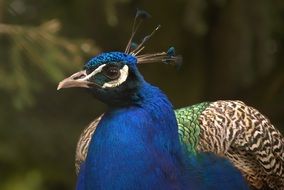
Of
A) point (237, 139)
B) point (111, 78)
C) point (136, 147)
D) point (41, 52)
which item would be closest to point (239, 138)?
point (237, 139)

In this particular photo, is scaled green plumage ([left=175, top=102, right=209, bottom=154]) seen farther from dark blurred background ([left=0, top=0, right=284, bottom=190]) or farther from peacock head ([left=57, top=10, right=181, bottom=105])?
dark blurred background ([left=0, top=0, right=284, bottom=190])

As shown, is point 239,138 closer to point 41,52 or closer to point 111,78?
point 111,78

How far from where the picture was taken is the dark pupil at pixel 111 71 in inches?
95.9

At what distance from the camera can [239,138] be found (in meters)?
2.94

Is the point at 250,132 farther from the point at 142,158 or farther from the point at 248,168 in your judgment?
the point at 142,158

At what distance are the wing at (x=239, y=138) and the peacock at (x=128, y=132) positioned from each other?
0.24 meters

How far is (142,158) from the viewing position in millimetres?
2500

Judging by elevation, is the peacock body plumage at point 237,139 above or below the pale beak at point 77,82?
below

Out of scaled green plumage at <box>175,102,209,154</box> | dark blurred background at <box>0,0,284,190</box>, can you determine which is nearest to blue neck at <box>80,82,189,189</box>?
scaled green plumage at <box>175,102,209,154</box>

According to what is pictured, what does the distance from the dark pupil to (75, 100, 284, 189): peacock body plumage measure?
43 centimetres

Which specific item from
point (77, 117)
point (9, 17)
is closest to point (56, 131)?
point (77, 117)

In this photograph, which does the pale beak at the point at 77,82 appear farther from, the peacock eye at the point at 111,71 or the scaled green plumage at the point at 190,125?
the scaled green plumage at the point at 190,125

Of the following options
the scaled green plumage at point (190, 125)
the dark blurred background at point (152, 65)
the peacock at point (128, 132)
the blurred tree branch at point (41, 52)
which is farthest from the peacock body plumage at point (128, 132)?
the dark blurred background at point (152, 65)

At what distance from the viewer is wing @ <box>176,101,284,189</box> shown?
113 inches
